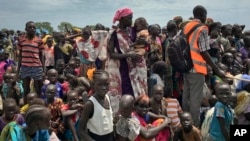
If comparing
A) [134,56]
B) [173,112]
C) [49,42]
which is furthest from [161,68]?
[49,42]

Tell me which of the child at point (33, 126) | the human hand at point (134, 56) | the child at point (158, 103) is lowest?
the child at point (158, 103)

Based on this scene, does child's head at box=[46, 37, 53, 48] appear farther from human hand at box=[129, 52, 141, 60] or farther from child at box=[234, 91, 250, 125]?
child at box=[234, 91, 250, 125]

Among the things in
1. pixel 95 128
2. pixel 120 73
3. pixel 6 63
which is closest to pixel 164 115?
pixel 120 73

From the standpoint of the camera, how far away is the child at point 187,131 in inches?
159

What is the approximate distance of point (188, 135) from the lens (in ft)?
13.4

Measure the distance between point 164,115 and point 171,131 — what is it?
0.33 meters

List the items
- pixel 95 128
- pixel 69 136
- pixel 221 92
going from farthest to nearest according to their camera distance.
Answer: pixel 69 136, pixel 221 92, pixel 95 128

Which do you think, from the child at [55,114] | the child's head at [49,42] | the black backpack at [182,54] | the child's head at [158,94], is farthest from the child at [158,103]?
the child's head at [49,42]

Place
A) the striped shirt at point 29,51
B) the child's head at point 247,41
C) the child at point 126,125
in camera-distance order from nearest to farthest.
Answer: the child at point 126,125 < the striped shirt at point 29,51 < the child's head at point 247,41

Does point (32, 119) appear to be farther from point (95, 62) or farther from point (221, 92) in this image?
point (95, 62)

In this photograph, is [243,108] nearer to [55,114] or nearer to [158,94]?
[158,94]

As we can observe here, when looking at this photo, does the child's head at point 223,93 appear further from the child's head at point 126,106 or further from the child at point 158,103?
the child's head at point 126,106

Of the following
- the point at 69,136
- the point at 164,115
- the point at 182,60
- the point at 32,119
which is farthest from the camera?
the point at 182,60

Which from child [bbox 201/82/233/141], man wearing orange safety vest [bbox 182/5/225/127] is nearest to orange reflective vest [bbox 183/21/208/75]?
man wearing orange safety vest [bbox 182/5/225/127]
